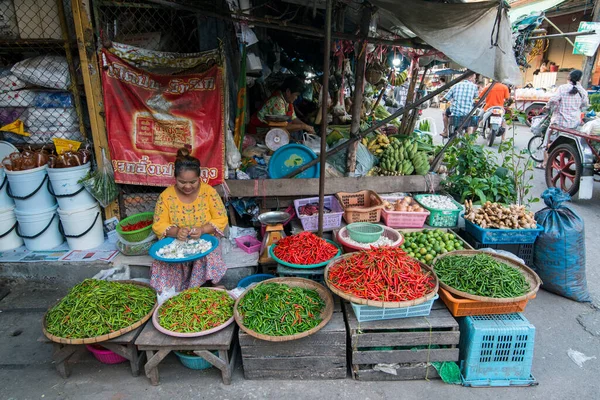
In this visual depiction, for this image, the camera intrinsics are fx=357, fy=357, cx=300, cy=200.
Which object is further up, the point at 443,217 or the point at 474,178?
the point at 474,178

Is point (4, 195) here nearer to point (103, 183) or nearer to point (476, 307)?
point (103, 183)

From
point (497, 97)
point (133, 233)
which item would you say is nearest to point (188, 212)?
point (133, 233)

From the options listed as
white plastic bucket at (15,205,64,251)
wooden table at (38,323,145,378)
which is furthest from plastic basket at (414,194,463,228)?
white plastic bucket at (15,205,64,251)

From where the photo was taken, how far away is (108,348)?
299 centimetres

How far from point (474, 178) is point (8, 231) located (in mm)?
6285

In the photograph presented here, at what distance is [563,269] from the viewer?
409 cm

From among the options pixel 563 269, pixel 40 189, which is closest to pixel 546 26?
pixel 563 269

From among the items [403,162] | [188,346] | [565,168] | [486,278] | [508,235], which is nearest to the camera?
[188,346]

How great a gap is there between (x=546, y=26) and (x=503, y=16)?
760 inches

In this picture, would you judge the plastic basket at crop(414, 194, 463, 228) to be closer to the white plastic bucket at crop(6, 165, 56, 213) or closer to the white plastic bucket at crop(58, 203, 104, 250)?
the white plastic bucket at crop(58, 203, 104, 250)

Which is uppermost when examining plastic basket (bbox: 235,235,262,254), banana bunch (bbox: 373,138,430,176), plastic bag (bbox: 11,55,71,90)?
plastic bag (bbox: 11,55,71,90)

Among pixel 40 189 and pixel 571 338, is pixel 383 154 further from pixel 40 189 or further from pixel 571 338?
pixel 40 189

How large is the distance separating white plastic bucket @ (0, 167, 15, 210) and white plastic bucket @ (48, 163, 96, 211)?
0.56 meters

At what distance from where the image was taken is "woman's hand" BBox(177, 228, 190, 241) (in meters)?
3.69
